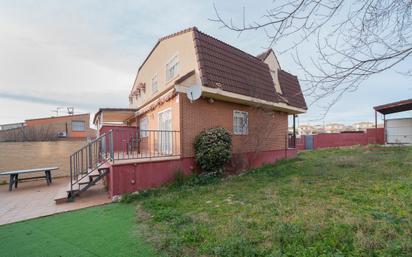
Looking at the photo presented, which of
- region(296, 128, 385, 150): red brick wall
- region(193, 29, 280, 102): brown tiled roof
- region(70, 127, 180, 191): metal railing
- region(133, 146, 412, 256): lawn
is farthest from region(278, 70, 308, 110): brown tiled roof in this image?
region(296, 128, 385, 150): red brick wall

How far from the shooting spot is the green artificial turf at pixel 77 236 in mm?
3684

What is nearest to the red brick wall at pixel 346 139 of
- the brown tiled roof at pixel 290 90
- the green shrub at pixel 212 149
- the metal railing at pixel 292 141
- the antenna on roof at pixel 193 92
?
the metal railing at pixel 292 141

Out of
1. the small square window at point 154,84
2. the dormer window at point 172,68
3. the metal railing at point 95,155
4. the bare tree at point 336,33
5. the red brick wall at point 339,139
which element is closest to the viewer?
the bare tree at point 336,33

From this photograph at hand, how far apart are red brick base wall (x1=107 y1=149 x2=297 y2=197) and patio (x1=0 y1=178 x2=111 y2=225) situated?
25.5 inches

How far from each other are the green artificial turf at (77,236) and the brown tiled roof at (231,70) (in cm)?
543

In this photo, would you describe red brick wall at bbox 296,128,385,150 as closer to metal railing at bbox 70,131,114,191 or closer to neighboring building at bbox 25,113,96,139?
metal railing at bbox 70,131,114,191

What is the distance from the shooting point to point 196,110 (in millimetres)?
8977

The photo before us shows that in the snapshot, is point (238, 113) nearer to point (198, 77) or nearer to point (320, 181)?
point (198, 77)

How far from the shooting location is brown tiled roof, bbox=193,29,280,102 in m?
9.06

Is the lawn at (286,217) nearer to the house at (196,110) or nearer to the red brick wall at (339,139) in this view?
the house at (196,110)

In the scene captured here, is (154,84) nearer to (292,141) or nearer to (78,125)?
Result: (292,141)

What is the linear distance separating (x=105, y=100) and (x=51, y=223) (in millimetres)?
24221

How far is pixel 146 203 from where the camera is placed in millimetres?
6258

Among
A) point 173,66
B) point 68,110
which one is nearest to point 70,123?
point 68,110
